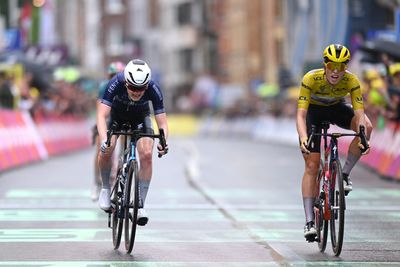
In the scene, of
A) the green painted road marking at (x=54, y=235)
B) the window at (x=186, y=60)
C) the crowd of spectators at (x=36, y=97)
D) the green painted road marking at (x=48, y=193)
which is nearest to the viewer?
the green painted road marking at (x=54, y=235)

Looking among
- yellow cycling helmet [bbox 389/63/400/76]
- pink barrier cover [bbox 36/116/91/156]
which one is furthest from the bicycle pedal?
pink barrier cover [bbox 36/116/91/156]

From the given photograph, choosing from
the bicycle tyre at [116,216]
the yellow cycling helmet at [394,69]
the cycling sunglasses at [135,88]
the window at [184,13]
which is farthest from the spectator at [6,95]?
the window at [184,13]

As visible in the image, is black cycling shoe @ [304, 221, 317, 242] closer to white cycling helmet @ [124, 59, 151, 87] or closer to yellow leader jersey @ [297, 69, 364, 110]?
yellow leader jersey @ [297, 69, 364, 110]

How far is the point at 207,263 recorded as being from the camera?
11.4 metres

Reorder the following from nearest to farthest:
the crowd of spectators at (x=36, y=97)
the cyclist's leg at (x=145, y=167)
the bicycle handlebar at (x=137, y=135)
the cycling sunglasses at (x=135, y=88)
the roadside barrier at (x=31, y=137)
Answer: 1. the cycling sunglasses at (x=135, y=88)
2. the bicycle handlebar at (x=137, y=135)
3. the cyclist's leg at (x=145, y=167)
4. the roadside barrier at (x=31, y=137)
5. the crowd of spectators at (x=36, y=97)

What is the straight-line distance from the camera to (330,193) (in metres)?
12.0

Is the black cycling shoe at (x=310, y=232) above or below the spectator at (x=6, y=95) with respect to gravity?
above

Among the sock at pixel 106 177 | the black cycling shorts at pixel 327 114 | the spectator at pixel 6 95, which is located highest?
the black cycling shorts at pixel 327 114

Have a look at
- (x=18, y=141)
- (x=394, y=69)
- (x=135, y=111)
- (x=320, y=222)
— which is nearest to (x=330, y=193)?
(x=320, y=222)

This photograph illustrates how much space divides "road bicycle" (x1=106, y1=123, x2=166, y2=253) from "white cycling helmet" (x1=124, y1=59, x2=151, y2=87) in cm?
51

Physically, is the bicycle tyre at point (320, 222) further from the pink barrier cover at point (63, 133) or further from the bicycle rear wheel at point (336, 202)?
the pink barrier cover at point (63, 133)

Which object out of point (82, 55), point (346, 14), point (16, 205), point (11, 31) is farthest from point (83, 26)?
point (16, 205)

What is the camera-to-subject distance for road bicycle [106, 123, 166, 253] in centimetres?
1201

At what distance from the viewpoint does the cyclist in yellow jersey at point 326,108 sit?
12008 millimetres
